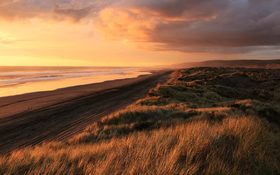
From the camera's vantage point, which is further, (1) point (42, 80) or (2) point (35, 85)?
(1) point (42, 80)

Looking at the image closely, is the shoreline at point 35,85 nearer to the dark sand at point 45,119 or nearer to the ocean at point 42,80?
the ocean at point 42,80

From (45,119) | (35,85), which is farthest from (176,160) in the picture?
(35,85)

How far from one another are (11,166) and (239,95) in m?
25.5

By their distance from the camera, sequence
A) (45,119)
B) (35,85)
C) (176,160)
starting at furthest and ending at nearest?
(35,85)
(45,119)
(176,160)

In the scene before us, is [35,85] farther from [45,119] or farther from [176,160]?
[176,160]

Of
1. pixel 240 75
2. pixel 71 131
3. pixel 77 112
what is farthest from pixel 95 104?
pixel 240 75

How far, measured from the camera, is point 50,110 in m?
19.6

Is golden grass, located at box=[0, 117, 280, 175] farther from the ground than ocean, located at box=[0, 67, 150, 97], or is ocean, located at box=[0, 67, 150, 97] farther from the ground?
golden grass, located at box=[0, 117, 280, 175]

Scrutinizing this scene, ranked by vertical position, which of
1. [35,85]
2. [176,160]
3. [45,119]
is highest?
[176,160]

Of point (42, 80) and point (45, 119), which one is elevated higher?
point (42, 80)

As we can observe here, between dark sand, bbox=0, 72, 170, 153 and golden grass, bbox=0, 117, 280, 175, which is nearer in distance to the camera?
golden grass, bbox=0, 117, 280, 175

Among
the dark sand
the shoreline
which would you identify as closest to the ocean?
the shoreline

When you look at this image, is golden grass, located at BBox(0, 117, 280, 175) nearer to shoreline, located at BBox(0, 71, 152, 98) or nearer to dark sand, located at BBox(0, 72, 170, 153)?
dark sand, located at BBox(0, 72, 170, 153)

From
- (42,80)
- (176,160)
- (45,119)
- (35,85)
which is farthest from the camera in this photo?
(42,80)
